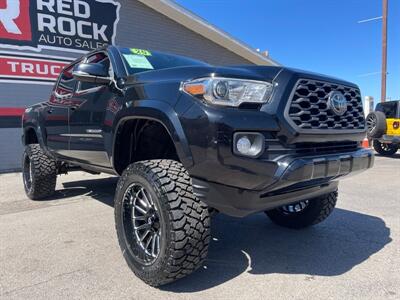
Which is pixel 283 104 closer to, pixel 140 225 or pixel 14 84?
pixel 140 225

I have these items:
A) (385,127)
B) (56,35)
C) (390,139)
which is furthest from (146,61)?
(390,139)

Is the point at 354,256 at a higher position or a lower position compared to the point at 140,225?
lower

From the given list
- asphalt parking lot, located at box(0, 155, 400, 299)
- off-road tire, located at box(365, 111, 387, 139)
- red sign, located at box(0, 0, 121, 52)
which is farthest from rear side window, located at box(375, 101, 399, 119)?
red sign, located at box(0, 0, 121, 52)

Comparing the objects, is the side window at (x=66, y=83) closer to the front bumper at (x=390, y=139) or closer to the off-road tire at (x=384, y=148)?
the front bumper at (x=390, y=139)

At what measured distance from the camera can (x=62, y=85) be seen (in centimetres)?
535

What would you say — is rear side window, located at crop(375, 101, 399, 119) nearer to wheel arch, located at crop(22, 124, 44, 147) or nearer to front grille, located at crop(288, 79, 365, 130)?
front grille, located at crop(288, 79, 365, 130)

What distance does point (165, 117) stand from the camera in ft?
8.77

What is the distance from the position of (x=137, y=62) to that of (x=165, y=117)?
4.20 feet

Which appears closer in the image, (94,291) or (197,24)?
(94,291)

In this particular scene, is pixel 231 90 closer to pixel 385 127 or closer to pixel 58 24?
pixel 58 24

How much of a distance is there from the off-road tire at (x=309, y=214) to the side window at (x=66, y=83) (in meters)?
2.92

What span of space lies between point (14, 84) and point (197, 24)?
5780 mm

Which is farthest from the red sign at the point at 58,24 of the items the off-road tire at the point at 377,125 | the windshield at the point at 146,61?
the off-road tire at the point at 377,125

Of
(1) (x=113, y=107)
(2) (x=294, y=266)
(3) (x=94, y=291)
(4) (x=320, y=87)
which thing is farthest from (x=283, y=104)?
(3) (x=94, y=291)
